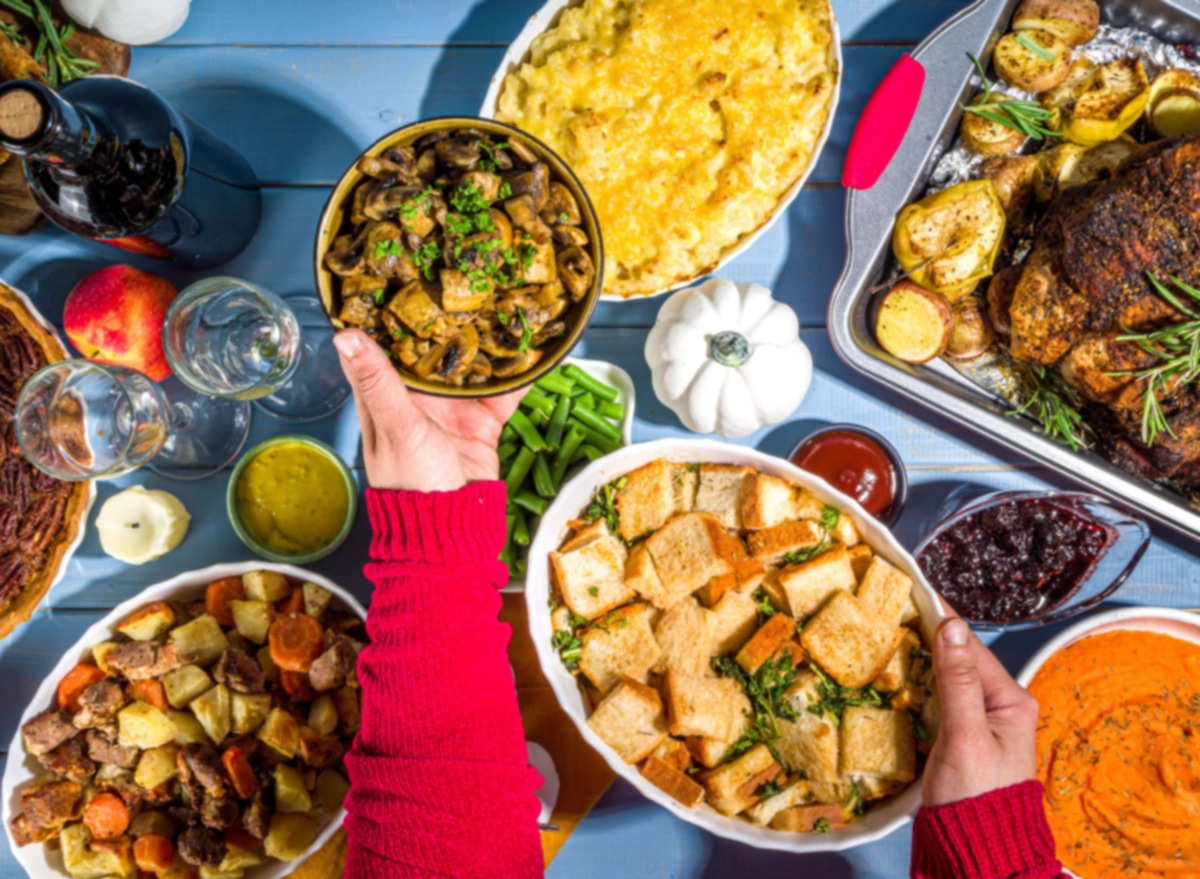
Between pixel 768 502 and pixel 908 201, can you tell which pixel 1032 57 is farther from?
pixel 768 502

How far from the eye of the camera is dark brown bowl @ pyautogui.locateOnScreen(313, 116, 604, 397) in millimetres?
1916

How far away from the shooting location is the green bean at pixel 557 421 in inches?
104

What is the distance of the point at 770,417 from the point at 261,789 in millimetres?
1879

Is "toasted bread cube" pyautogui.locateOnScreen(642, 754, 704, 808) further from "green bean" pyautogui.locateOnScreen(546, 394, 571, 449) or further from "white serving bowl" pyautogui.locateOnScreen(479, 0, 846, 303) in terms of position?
"white serving bowl" pyautogui.locateOnScreen(479, 0, 846, 303)

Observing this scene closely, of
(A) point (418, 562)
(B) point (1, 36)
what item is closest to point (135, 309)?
(B) point (1, 36)

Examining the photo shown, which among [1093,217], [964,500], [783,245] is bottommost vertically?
[964,500]

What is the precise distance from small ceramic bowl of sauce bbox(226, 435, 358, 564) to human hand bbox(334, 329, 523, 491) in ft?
1.41

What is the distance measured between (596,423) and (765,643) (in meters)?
0.84

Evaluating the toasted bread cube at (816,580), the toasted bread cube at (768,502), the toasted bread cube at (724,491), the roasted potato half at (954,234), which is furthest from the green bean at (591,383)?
the roasted potato half at (954,234)

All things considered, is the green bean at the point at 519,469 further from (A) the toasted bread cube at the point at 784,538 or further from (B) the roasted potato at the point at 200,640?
(B) the roasted potato at the point at 200,640

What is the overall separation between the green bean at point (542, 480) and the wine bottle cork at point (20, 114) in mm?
1512

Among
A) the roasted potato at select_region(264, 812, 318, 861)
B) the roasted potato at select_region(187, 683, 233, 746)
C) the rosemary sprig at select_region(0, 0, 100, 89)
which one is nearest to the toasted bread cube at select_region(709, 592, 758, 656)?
the roasted potato at select_region(264, 812, 318, 861)

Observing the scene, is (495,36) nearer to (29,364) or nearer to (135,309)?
(135,309)

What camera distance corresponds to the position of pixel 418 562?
215cm
